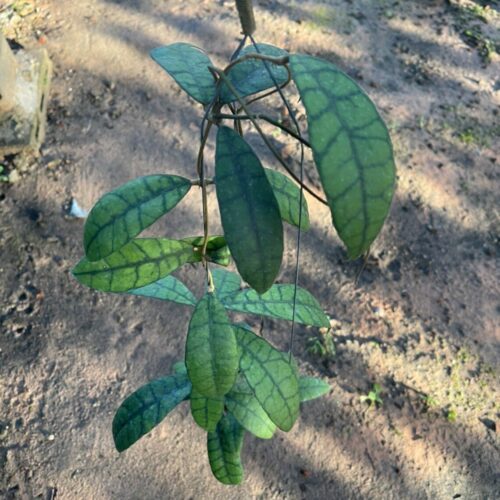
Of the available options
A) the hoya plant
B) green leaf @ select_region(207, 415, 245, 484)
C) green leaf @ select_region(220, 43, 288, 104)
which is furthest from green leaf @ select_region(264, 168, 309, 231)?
green leaf @ select_region(207, 415, 245, 484)

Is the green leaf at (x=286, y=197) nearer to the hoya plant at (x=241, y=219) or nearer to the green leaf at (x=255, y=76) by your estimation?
the hoya plant at (x=241, y=219)

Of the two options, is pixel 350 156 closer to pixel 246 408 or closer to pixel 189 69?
pixel 189 69

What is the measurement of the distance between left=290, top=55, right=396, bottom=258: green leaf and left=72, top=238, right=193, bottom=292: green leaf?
20.3 inches

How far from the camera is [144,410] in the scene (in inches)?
53.6

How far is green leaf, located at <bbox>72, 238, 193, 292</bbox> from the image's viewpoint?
42.3 inches

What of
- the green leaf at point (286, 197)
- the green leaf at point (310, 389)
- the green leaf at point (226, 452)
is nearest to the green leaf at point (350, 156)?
the green leaf at point (286, 197)

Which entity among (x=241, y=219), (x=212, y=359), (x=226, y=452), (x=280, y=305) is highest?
(x=241, y=219)

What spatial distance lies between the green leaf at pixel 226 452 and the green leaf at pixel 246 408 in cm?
6

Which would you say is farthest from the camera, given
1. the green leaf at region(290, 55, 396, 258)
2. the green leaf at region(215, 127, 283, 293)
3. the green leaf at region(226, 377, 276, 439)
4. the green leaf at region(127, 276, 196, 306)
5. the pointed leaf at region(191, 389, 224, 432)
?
the green leaf at region(226, 377, 276, 439)

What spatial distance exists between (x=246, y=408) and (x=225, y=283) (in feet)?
1.14

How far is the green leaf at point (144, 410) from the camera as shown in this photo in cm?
133

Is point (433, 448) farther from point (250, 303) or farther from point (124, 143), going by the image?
point (124, 143)

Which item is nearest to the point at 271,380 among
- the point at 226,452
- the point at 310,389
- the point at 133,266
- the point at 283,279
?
the point at 133,266

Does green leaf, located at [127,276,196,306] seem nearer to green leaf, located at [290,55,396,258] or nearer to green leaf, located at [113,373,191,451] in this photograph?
green leaf, located at [113,373,191,451]
